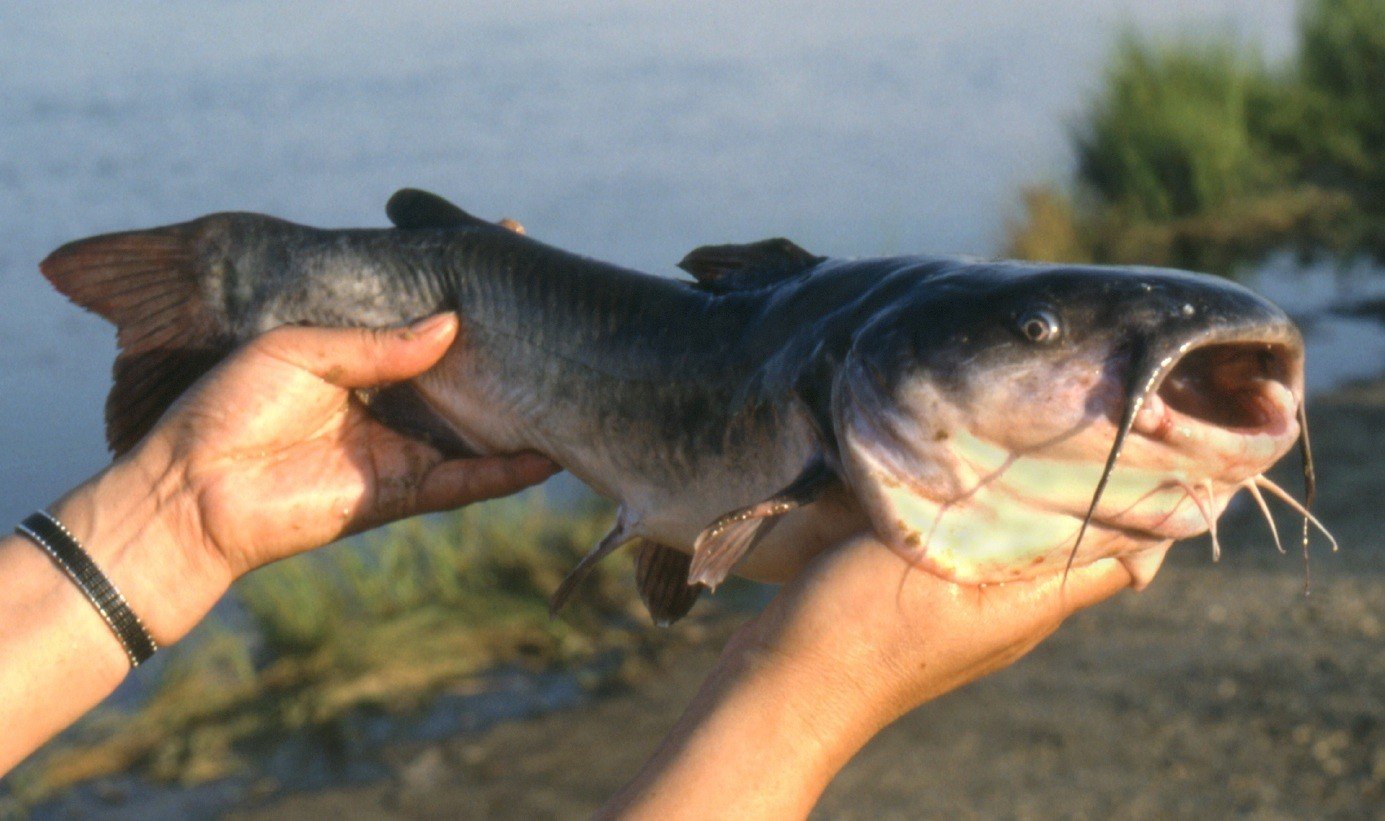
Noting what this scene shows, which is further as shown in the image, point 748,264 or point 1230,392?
point 748,264

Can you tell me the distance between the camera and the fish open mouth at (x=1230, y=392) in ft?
5.61

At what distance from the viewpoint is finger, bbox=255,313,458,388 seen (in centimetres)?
281

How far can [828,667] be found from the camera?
1.98 meters

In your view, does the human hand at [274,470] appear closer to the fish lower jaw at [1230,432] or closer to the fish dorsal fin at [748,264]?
the fish dorsal fin at [748,264]

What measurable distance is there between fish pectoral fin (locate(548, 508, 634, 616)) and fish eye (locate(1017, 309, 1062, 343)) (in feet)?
3.14

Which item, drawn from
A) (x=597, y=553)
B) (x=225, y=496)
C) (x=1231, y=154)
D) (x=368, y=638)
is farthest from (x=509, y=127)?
(x=597, y=553)

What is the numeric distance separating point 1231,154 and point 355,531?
1094cm

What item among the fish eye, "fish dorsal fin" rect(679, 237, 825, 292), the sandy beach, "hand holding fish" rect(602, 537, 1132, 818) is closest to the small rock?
the sandy beach

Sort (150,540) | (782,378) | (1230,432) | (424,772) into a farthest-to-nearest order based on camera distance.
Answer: (424,772), (150,540), (782,378), (1230,432)

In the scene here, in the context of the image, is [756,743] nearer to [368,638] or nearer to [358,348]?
[358,348]

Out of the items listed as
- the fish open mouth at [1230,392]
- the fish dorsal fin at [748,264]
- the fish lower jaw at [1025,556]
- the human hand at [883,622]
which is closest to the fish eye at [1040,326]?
the fish open mouth at [1230,392]

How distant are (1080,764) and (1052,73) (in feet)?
40.6

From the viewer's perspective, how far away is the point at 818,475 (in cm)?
205

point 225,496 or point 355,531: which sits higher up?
point 225,496
